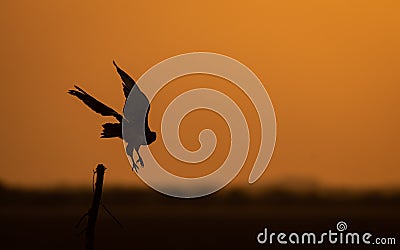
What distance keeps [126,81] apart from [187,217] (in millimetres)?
579

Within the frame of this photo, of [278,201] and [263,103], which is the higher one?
[263,103]

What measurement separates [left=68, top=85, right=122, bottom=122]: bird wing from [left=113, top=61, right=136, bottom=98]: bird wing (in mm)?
90

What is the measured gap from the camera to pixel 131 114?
2.99 metres

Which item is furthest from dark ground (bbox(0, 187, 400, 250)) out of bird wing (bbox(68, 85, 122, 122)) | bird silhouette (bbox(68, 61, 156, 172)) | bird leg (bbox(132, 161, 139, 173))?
bird wing (bbox(68, 85, 122, 122))

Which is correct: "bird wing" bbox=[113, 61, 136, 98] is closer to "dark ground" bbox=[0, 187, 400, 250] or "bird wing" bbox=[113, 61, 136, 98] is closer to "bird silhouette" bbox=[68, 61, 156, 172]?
"bird silhouette" bbox=[68, 61, 156, 172]

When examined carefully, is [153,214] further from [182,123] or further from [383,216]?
[383,216]

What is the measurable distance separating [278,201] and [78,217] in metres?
0.78

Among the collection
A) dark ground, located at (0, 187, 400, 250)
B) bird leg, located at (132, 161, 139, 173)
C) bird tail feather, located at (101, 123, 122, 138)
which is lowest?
dark ground, located at (0, 187, 400, 250)

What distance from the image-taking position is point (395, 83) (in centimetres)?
304

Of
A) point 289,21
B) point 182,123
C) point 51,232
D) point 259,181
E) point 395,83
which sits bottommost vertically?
point 51,232

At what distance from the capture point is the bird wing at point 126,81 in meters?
3.02

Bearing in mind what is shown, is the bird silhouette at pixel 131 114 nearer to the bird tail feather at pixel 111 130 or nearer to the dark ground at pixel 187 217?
the bird tail feather at pixel 111 130

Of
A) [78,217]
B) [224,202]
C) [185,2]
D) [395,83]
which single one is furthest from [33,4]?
[395,83]

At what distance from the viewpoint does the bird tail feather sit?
3.01 metres
